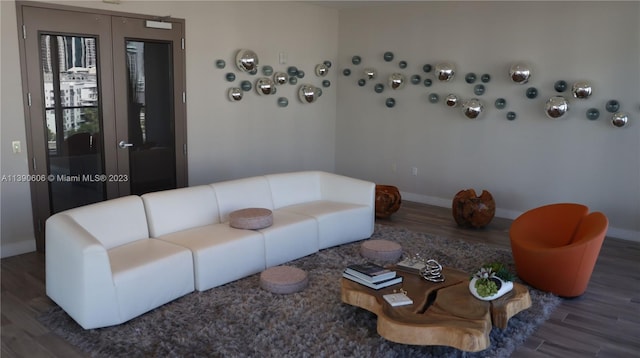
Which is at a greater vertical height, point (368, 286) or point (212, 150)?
point (212, 150)

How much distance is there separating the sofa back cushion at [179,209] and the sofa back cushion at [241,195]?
76mm

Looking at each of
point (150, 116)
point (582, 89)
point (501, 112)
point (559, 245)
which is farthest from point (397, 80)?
point (559, 245)

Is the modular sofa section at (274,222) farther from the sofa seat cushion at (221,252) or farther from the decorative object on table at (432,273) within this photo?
the decorative object on table at (432,273)

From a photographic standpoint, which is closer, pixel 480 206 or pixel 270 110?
pixel 480 206

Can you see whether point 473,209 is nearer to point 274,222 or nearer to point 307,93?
point 274,222

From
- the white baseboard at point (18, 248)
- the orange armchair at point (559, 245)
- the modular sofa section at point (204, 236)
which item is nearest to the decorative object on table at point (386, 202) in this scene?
the orange armchair at point (559, 245)

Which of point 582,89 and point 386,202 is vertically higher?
point 582,89

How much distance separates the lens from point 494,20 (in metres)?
6.50

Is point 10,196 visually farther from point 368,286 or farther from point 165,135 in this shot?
point 368,286

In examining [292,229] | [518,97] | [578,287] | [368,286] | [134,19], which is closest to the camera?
[368,286]

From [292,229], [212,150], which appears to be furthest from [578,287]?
[212,150]

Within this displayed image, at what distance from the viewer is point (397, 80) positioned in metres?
7.27

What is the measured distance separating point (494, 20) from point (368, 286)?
4.38 meters

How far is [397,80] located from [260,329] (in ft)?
15.3
